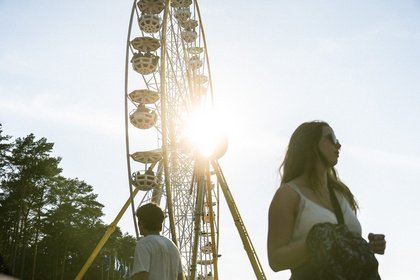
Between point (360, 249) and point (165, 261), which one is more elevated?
point (165, 261)

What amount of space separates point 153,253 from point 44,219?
4672 centimetres

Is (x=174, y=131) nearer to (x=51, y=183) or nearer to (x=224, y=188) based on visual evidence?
(x=224, y=188)

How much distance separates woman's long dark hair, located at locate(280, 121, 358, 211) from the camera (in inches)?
115

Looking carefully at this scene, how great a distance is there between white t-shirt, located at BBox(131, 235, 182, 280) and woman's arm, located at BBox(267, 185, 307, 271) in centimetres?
246

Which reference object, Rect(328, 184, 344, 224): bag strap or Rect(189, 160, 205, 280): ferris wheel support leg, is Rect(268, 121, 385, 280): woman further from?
Rect(189, 160, 205, 280): ferris wheel support leg

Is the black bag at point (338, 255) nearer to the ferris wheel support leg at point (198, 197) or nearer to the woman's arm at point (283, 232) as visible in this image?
the woman's arm at point (283, 232)

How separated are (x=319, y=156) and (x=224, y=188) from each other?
19925mm

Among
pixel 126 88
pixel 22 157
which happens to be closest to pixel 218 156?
pixel 126 88

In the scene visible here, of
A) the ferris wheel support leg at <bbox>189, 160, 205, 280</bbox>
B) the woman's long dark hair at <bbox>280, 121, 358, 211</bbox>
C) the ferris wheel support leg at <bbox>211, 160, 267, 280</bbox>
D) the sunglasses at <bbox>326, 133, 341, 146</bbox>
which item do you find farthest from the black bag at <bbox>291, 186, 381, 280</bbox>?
the ferris wheel support leg at <bbox>211, 160, 267, 280</bbox>

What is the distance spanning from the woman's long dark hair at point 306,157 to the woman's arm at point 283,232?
21 cm

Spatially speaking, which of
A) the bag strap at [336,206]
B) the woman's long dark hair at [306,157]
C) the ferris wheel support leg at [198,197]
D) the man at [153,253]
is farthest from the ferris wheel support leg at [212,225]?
the bag strap at [336,206]

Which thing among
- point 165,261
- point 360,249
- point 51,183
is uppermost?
point 51,183

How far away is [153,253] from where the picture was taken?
499 cm

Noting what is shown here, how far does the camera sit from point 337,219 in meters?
2.67
